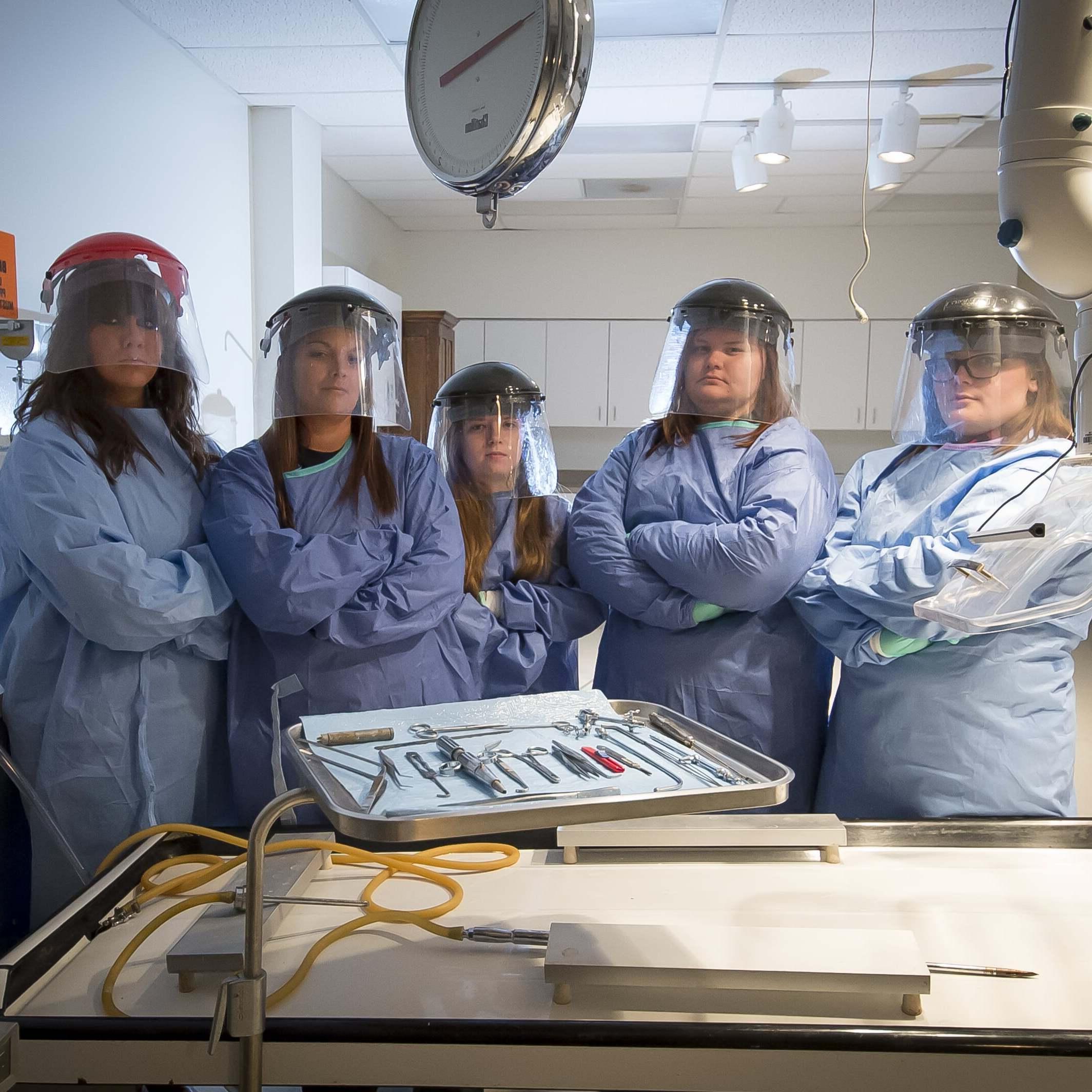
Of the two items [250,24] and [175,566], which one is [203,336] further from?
[175,566]

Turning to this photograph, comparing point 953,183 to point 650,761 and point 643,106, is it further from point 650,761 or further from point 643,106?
point 650,761

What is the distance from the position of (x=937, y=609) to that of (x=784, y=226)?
20.5 feet

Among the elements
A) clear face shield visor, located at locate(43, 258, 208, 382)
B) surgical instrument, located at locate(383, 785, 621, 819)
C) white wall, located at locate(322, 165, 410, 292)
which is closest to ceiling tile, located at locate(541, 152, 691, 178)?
white wall, located at locate(322, 165, 410, 292)

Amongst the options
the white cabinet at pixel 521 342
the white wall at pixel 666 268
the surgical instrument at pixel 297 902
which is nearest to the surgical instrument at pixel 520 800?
the surgical instrument at pixel 297 902

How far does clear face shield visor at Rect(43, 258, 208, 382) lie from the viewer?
1.77 m

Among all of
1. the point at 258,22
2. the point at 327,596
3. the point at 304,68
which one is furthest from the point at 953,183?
the point at 327,596

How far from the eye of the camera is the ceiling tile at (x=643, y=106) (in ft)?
14.9

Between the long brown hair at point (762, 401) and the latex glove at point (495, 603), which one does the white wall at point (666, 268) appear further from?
the latex glove at point (495, 603)

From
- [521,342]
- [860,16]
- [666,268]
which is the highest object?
[860,16]

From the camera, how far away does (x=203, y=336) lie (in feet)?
14.2

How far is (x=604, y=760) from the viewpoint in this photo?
97cm

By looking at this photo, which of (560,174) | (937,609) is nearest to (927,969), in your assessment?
(937,609)

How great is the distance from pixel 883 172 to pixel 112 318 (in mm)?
4447

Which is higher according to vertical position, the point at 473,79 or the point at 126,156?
the point at 126,156
